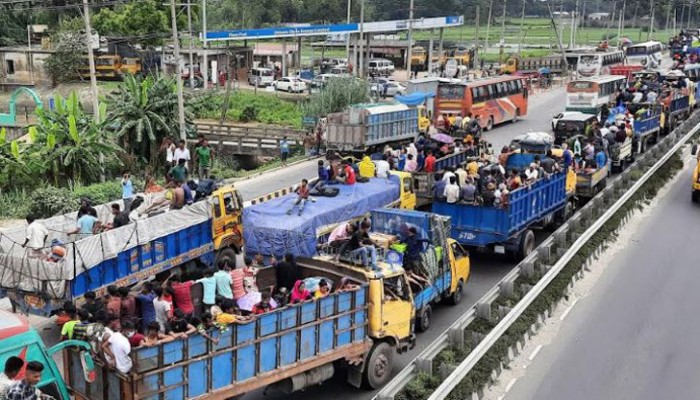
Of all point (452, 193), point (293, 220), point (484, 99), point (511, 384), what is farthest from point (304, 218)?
point (484, 99)

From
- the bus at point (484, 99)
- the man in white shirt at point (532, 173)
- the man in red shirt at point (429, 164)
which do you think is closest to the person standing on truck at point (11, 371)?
the man in white shirt at point (532, 173)

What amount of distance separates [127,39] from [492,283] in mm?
47077

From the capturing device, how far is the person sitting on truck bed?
36.4ft

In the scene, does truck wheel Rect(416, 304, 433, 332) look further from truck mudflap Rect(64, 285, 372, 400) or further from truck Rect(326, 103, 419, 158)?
truck Rect(326, 103, 419, 158)

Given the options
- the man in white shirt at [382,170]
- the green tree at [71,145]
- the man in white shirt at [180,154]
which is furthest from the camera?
the green tree at [71,145]

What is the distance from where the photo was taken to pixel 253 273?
10852 mm

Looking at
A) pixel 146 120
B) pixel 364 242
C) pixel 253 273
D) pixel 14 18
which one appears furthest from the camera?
pixel 14 18

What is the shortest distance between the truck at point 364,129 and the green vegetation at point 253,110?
10008mm

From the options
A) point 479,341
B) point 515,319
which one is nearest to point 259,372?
point 479,341

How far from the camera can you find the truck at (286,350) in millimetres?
8094

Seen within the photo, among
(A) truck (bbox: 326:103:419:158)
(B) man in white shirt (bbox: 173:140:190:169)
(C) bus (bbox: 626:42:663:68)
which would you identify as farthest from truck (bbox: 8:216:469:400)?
(C) bus (bbox: 626:42:663:68)

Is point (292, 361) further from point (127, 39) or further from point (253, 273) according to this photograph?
point (127, 39)

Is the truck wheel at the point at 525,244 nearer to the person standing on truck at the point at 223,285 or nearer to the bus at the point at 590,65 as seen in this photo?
the person standing on truck at the point at 223,285

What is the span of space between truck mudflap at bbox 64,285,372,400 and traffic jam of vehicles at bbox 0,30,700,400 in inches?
0.7
